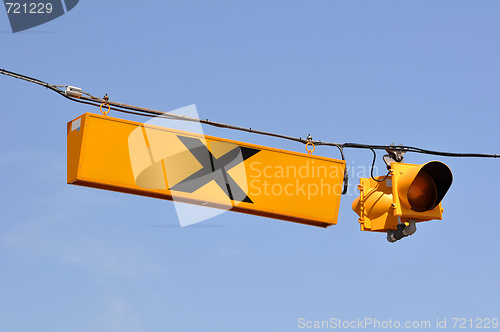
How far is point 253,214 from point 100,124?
2377 millimetres

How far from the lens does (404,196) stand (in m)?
11.6

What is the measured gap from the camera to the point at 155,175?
1112cm

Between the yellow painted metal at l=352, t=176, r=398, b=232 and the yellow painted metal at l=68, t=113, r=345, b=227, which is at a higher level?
the yellow painted metal at l=68, t=113, r=345, b=227

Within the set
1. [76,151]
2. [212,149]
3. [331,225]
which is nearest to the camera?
[76,151]

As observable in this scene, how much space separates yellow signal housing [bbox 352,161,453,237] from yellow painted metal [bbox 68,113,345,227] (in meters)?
0.63

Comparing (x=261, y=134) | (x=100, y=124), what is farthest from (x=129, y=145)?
(x=261, y=134)

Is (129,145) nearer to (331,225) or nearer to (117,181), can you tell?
(117,181)

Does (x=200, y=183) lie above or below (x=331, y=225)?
above

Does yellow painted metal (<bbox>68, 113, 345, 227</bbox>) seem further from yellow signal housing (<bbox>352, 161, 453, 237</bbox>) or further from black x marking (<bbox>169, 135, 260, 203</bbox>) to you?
yellow signal housing (<bbox>352, 161, 453, 237</bbox>)

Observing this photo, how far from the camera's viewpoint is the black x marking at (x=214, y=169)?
37.5 feet

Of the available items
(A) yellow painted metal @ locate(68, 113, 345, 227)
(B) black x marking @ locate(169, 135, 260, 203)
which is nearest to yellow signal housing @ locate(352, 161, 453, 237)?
(A) yellow painted metal @ locate(68, 113, 345, 227)

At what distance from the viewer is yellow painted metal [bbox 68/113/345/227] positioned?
10836mm

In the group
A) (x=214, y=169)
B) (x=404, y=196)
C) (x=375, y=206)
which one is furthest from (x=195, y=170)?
(x=404, y=196)

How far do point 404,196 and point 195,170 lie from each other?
8.80 feet
